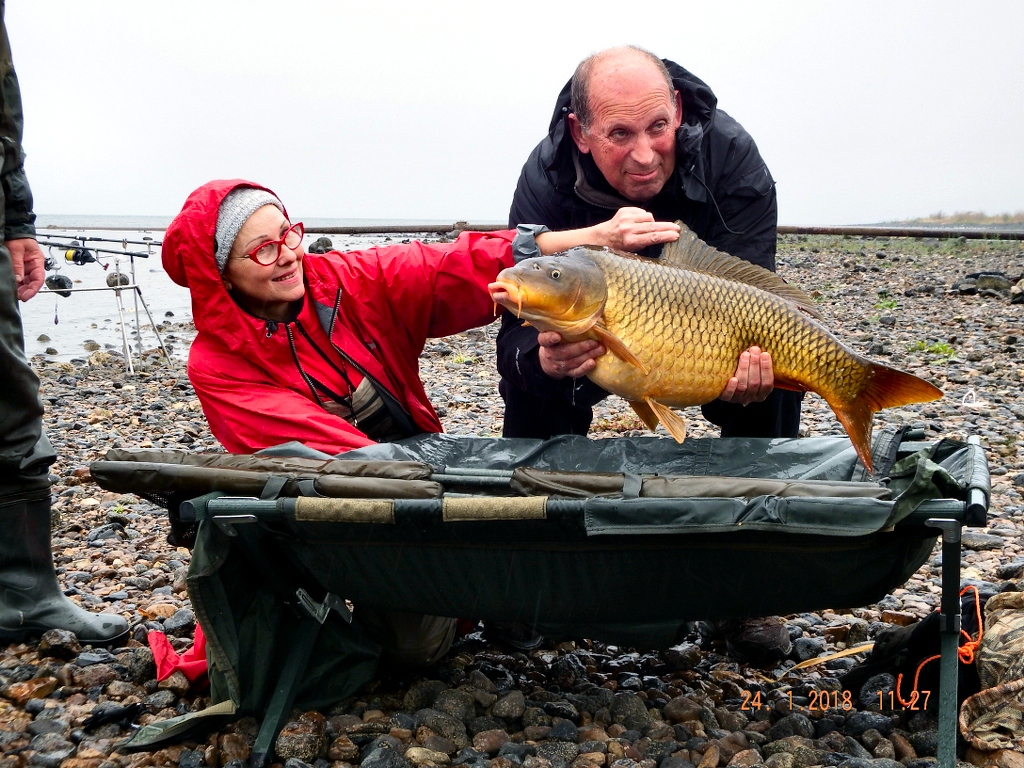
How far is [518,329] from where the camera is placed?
2965 mm

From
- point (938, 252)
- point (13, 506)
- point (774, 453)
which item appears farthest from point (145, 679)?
point (938, 252)

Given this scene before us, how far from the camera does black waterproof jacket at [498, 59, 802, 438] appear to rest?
2822mm

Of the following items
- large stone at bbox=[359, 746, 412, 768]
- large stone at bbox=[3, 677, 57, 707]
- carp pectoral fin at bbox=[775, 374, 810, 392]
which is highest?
carp pectoral fin at bbox=[775, 374, 810, 392]

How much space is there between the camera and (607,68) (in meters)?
2.63

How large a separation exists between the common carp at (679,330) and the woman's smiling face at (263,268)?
647mm

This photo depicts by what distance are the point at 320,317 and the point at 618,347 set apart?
0.87 m

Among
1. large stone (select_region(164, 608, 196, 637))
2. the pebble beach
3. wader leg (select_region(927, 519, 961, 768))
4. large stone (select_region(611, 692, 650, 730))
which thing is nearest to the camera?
wader leg (select_region(927, 519, 961, 768))

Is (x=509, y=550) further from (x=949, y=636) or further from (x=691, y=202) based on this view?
(x=691, y=202)

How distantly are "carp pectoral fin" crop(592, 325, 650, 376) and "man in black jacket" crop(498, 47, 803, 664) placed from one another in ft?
0.84

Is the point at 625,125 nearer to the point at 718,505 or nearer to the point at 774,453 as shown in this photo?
the point at 774,453

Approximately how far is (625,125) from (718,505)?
4.41ft

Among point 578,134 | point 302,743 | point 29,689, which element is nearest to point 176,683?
point 29,689

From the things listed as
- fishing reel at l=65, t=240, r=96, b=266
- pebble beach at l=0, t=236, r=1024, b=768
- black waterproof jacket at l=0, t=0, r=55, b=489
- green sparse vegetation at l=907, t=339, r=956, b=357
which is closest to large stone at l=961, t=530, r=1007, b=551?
pebble beach at l=0, t=236, r=1024, b=768

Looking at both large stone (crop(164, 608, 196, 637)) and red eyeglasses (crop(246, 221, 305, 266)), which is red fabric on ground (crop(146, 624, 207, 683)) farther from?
red eyeglasses (crop(246, 221, 305, 266))
